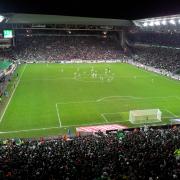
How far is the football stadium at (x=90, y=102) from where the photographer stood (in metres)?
14.1

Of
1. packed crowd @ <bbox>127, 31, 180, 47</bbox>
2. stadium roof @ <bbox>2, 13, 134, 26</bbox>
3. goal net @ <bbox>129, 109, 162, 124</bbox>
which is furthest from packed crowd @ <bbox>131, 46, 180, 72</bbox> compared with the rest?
goal net @ <bbox>129, 109, 162, 124</bbox>

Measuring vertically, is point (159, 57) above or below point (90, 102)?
above

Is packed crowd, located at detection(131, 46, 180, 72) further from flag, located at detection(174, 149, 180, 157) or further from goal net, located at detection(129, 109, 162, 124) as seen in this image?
flag, located at detection(174, 149, 180, 157)

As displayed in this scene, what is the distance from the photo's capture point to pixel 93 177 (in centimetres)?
1259

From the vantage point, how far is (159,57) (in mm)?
77500

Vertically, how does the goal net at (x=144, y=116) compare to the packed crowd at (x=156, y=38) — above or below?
below

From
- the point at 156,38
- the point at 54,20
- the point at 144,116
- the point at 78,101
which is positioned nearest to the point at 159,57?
the point at 156,38

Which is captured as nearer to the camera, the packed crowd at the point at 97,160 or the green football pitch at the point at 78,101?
the packed crowd at the point at 97,160

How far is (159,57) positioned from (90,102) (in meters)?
44.9

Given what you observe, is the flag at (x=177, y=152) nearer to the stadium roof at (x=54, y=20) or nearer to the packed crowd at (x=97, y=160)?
the packed crowd at (x=97, y=160)

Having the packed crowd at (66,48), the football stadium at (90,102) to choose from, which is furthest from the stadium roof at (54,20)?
the packed crowd at (66,48)

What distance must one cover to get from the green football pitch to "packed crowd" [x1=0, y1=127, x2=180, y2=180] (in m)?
10.0

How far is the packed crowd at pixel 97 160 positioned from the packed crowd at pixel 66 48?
69859mm

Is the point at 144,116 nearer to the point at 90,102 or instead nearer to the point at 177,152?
the point at 90,102
